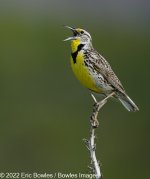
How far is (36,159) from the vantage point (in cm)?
1361

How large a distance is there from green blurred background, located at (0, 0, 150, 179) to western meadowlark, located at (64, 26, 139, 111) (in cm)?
395

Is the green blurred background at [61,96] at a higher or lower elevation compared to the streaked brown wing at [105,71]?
higher

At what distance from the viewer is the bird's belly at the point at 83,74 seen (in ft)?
26.0

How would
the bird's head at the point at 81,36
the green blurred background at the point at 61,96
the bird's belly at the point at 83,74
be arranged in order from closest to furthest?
the bird's belly at the point at 83,74, the bird's head at the point at 81,36, the green blurred background at the point at 61,96


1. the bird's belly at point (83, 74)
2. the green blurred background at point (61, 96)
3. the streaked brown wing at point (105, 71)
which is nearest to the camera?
the bird's belly at point (83, 74)

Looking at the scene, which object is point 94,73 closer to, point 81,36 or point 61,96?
point 81,36

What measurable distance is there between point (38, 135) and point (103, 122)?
814 millimetres

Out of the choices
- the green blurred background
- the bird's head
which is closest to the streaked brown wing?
the bird's head

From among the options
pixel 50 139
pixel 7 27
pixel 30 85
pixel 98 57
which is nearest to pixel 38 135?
pixel 50 139

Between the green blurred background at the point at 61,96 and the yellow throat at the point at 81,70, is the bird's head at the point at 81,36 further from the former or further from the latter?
the green blurred background at the point at 61,96

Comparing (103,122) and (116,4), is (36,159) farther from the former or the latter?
(116,4)

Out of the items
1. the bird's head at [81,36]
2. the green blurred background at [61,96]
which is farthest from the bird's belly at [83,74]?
the green blurred background at [61,96]

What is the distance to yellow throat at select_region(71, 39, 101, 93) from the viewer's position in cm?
793

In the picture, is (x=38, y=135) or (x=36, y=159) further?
(x=38, y=135)
